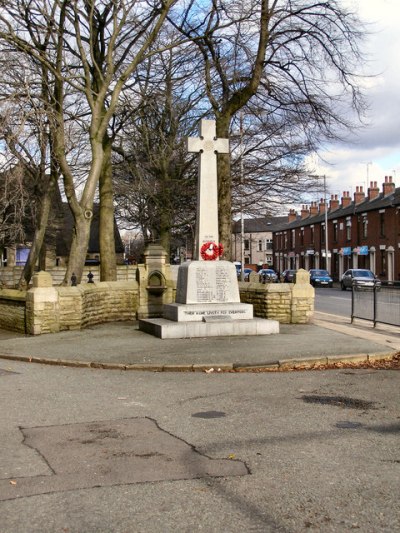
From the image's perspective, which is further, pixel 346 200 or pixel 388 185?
pixel 346 200

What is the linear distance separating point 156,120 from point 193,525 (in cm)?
2697

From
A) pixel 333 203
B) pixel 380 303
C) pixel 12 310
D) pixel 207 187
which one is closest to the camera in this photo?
pixel 207 187

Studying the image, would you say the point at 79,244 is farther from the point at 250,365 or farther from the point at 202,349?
the point at 250,365

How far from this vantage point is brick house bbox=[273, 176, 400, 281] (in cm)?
5086

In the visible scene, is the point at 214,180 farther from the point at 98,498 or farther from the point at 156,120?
the point at 156,120

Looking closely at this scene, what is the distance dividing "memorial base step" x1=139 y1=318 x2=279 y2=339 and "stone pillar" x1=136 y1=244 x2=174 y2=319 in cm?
637

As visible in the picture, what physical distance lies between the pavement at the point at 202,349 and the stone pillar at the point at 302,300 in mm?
1309

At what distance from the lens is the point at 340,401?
784cm

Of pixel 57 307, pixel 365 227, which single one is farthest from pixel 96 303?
pixel 365 227

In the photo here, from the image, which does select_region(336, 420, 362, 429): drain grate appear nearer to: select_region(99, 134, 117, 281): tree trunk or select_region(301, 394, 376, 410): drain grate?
select_region(301, 394, 376, 410): drain grate

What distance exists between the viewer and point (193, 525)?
157 inches

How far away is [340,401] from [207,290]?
7470 millimetres

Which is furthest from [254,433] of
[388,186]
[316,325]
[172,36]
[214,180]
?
[388,186]

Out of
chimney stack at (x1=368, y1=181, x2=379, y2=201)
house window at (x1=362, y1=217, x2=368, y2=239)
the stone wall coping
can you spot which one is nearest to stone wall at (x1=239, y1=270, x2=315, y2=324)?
the stone wall coping
